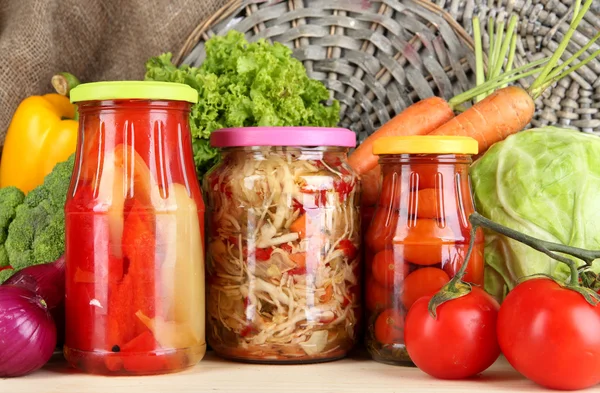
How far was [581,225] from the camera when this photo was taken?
4.22 feet

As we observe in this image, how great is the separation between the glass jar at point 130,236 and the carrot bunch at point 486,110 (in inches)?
19.7

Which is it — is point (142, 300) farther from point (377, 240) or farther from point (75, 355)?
point (377, 240)

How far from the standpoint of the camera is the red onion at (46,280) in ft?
4.10

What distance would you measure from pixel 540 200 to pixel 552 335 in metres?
0.35

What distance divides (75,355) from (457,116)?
2.97 ft

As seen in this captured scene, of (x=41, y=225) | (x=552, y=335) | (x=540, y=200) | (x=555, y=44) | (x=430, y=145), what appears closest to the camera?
(x=552, y=335)

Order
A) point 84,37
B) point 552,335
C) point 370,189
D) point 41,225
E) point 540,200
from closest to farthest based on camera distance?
point 552,335
point 540,200
point 41,225
point 370,189
point 84,37

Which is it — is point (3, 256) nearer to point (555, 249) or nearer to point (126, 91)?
point (126, 91)

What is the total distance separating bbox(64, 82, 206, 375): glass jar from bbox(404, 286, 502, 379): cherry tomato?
0.35 metres

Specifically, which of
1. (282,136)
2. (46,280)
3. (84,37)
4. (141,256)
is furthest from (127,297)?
(84,37)

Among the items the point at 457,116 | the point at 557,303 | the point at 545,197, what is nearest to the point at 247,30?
the point at 457,116

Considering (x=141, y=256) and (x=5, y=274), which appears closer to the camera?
(x=141, y=256)

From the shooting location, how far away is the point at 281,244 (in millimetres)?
1218

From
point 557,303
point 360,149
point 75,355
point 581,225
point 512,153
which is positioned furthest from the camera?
point 360,149
